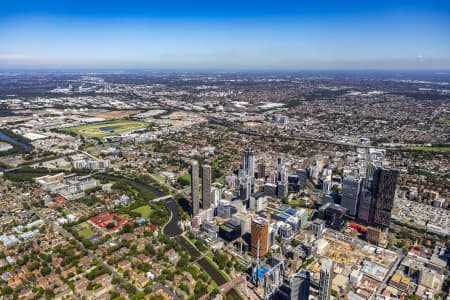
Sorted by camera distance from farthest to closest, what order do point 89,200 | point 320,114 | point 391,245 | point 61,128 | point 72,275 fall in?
point 320,114, point 61,128, point 89,200, point 391,245, point 72,275

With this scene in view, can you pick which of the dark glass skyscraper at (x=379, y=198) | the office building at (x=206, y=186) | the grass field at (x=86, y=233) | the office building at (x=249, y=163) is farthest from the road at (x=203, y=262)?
the dark glass skyscraper at (x=379, y=198)

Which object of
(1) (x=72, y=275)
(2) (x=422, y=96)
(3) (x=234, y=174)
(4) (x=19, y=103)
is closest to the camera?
(1) (x=72, y=275)

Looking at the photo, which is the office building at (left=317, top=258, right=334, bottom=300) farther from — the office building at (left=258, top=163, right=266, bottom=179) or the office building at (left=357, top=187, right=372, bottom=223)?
the office building at (left=258, top=163, right=266, bottom=179)

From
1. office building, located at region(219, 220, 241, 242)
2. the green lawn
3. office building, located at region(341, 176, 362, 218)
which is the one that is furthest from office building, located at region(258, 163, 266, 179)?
office building, located at region(219, 220, 241, 242)

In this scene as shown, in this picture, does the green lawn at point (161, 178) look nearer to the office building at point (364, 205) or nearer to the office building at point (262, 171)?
the office building at point (262, 171)

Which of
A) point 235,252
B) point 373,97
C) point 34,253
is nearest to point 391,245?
point 235,252

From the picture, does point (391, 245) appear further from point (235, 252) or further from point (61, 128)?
point (61, 128)

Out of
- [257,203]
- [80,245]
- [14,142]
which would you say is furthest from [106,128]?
[257,203]

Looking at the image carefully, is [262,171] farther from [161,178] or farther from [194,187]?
[194,187]
